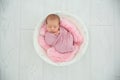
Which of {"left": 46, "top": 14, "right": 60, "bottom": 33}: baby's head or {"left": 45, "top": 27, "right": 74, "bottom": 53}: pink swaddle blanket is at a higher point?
{"left": 46, "top": 14, "right": 60, "bottom": 33}: baby's head

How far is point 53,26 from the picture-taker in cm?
80

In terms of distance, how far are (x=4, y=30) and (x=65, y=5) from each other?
271 millimetres

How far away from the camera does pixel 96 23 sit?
857 mm

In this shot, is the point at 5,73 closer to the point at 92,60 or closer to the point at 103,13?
the point at 92,60

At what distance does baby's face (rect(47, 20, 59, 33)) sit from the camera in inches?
31.3

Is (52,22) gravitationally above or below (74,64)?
above

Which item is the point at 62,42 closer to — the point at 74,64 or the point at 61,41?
the point at 61,41

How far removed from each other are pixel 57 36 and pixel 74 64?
0.14 m

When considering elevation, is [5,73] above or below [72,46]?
below

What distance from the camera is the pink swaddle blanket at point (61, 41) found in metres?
0.80

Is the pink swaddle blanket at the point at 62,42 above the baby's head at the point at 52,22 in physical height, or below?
below

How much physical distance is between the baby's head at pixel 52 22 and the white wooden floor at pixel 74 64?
7cm

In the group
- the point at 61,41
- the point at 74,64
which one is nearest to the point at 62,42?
the point at 61,41

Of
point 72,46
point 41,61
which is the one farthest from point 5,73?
point 72,46
